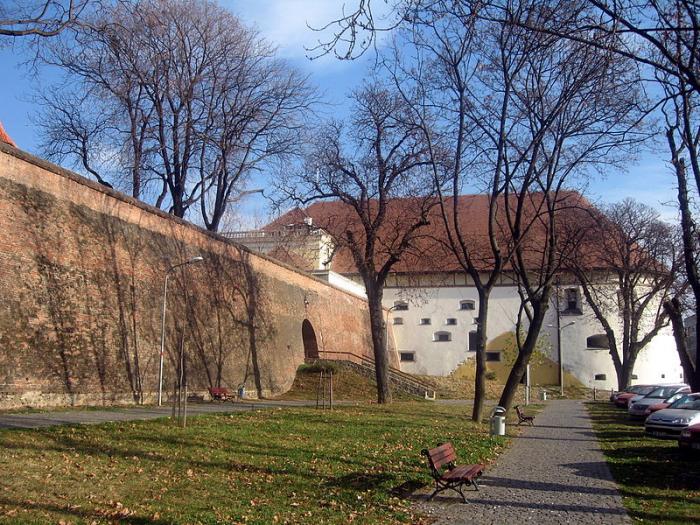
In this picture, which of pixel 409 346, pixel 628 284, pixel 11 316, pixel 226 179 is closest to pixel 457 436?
pixel 11 316

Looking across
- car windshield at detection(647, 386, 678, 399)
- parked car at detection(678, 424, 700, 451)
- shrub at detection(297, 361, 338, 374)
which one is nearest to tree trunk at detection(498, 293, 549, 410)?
parked car at detection(678, 424, 700, 451)

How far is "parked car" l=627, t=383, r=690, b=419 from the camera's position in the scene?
2891cm

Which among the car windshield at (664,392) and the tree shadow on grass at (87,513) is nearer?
the tree shadow on grass at (87,513)

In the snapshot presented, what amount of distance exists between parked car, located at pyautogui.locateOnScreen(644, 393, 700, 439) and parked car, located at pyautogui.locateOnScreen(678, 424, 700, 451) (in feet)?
16.8

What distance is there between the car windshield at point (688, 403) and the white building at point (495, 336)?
2912cm

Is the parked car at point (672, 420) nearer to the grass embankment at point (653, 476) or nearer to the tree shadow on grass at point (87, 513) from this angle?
the grass embankment at point (653, 476)

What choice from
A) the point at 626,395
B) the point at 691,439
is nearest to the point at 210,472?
the point at 691,439

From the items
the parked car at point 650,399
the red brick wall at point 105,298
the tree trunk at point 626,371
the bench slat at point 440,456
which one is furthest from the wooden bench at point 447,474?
the tree trunk at point 626,371

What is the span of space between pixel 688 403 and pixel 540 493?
44.0 ft

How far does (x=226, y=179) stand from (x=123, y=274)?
1207cm

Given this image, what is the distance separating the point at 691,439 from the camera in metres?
15.5

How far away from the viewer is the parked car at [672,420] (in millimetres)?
20781

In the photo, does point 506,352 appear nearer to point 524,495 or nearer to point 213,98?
point 213,98

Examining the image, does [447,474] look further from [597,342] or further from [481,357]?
[597,342]
